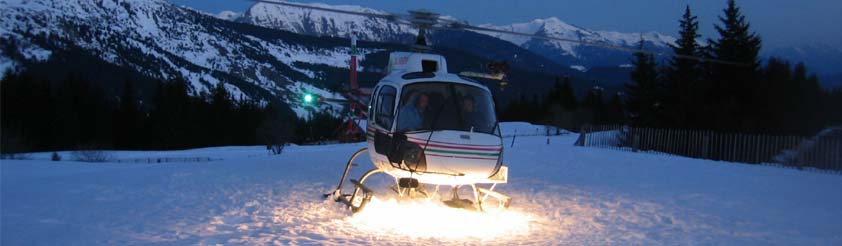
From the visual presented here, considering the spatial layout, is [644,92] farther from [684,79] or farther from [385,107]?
[385,107]

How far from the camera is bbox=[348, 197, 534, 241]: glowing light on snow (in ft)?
26.8

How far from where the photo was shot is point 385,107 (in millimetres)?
9992

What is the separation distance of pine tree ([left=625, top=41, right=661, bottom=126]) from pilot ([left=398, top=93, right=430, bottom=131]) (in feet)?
108

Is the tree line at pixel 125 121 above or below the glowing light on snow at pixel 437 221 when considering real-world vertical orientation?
above

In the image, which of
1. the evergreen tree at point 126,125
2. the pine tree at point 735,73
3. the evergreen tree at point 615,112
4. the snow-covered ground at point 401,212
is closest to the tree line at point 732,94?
the pine tree at point 735,73

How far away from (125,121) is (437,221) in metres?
66.1

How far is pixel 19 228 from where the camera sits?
7.91m

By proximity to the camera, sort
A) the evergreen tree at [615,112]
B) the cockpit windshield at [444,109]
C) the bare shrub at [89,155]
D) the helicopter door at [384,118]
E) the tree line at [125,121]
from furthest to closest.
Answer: the evergreen tree at [615,112], the tree line at [125,121], the bare shrub at [89,155], the helicopter door at [384,118], the cockpit windshield at [444,109]

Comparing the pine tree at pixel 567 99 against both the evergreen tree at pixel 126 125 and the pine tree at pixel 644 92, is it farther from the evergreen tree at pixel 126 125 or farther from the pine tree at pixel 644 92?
the evergreen tree at pixel 126 125

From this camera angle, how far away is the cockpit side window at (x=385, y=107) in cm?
964

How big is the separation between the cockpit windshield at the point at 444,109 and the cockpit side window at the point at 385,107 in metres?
0.23

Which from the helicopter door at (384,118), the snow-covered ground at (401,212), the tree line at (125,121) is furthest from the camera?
the tree line at (125,121)

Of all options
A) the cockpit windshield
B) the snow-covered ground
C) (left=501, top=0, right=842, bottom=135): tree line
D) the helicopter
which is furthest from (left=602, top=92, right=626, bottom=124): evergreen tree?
the cockpit windshield

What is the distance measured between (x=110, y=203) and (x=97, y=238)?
2.80 m
